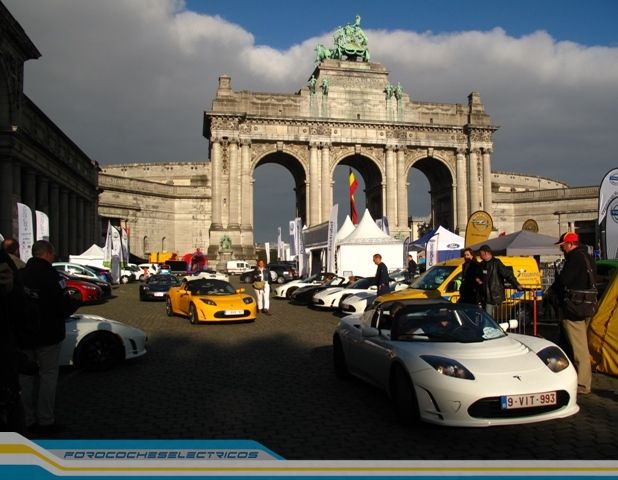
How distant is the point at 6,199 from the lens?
27.8 m

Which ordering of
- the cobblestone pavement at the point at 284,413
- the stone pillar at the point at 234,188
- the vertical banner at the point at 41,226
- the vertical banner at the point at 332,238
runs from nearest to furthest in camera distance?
the cobblestone pavement at the point at 284,413 < the vertical banner at the point at 41,226 < the vertical banner at the point at 332,238 < the stone pillar at the point at 234,188

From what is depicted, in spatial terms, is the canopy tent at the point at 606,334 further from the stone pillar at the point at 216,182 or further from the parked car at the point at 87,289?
the stone pillar at the point at 216,182

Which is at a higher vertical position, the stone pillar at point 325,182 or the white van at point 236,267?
the stone pillar at point 325,182

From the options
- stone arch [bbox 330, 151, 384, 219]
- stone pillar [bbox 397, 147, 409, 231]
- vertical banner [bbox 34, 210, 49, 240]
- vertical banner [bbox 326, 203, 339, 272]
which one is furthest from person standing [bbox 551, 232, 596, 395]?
stone pillar [bbox 397, 147, 409, 231]

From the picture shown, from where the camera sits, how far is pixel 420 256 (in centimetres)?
4328

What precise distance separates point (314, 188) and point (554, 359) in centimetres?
5199

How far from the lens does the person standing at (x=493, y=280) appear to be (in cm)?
962

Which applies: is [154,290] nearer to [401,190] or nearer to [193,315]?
[193,315]

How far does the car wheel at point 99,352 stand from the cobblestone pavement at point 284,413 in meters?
0.20

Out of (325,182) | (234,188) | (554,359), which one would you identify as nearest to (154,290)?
(554,359)

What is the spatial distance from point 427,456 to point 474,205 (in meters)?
58.8

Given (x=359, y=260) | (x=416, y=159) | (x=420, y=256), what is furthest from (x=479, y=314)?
(x=416, y=159)

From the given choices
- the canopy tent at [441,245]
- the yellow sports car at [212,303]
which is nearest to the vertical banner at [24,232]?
the yellow sports car at [212,303]

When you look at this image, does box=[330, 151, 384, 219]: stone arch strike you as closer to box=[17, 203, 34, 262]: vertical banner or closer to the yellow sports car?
box=[17, 203, 34, 262]: vertical banner
